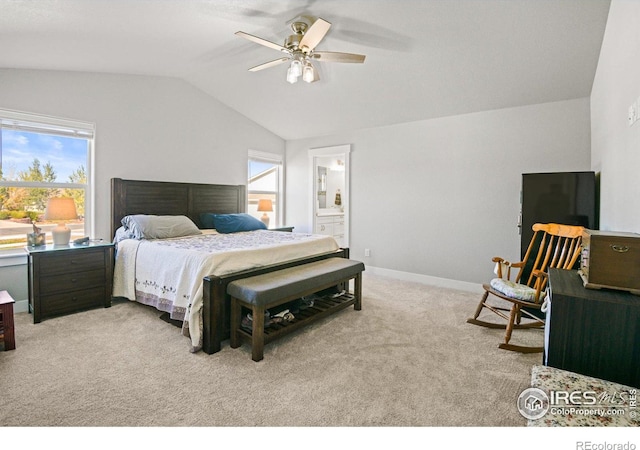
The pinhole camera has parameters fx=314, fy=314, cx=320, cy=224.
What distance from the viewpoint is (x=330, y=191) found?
6961 mm

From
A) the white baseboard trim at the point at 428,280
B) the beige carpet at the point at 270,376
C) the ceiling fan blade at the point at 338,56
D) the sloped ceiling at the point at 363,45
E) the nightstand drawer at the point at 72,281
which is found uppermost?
the sloped ceiling at the point at 363,45

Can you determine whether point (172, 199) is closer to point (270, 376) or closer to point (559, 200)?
point (270, 376)

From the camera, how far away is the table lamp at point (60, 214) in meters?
3.04

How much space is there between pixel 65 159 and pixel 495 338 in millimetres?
4776

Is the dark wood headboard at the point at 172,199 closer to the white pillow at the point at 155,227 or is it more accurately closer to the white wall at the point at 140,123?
the white wall at the point at 140,123

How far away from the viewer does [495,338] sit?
2.67 m

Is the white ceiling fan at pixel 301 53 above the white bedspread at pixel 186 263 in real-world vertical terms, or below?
above

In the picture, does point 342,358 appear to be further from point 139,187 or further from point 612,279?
point 139,187

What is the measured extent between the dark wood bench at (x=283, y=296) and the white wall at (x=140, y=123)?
97.6 inches

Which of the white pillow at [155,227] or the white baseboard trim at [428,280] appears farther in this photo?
the white baseboard trim at [428,280]

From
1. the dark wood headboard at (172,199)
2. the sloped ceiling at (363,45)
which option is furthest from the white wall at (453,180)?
the dark wood headboard at (172,199)

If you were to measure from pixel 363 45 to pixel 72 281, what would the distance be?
12.2 ft

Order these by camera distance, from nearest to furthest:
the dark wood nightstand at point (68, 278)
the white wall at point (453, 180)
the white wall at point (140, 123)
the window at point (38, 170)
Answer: the dark wood nightstand at point (68, 278)
the window at point (38, 170)
the white wall at point (140, 123)
the white wall at point (453, 180)

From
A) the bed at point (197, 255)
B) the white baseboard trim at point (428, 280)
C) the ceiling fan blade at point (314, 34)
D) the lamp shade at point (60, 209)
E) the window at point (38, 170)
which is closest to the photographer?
the ceiling fan blade at point (314, 34)
